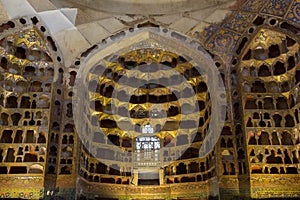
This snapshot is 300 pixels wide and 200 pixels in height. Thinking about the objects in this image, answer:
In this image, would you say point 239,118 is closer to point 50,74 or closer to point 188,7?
point 188,7

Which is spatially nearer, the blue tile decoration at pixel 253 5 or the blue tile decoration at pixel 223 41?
the blue tile decoration at pixel 253 5

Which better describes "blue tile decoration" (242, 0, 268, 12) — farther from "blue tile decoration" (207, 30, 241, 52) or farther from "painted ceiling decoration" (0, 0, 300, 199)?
"blue tile decoration" (207, 30, 241, 52)

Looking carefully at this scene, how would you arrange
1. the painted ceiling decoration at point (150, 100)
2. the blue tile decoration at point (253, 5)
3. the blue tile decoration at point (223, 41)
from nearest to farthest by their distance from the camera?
the painted ceiling decoration at point (150, 100) → the blue tile decoration at point (253, 5) → the blue tile decoration at point (223, 41)

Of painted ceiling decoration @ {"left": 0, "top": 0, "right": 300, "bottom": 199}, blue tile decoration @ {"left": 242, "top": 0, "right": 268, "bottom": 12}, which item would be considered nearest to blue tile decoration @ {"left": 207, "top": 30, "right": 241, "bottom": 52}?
painted ceiling decoration @ {"left": 0, "top": 0, "right": 300, "bottom": 199}

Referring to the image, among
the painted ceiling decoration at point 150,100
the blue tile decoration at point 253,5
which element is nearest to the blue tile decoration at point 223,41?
the painted ceiling decoration at point 150,100

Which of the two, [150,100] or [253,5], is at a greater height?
[253,5]

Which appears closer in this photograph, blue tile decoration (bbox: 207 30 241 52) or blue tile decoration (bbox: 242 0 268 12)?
blue tile decoration (bbox: 242 0 268 12)

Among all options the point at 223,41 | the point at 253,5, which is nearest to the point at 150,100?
the point at 223,41

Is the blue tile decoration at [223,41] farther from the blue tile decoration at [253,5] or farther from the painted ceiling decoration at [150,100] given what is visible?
the blue tile decoration at [253,5]

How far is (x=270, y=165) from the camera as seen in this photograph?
42.8 ft

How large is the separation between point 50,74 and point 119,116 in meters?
3.64

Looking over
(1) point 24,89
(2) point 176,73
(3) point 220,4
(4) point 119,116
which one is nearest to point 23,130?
(1) point 24,89

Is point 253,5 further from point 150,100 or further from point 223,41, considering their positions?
point 150,100

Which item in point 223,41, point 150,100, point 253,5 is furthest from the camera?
point 150,100
